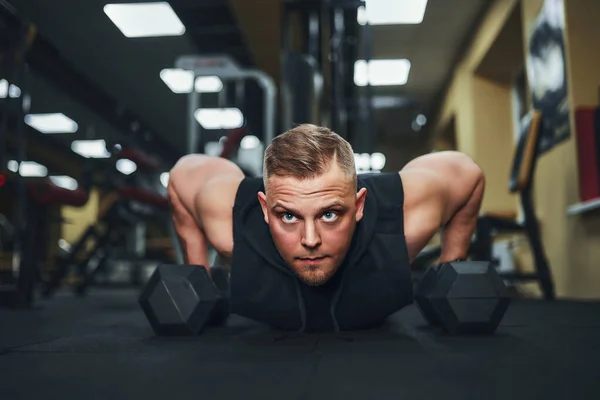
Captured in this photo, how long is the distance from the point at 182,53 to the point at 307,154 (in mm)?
4980

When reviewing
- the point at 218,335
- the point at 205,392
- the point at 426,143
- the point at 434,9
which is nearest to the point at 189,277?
the point at 218,335

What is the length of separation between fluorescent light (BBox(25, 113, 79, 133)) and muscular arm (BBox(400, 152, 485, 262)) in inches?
279

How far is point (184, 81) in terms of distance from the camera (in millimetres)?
6652

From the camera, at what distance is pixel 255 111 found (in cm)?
738

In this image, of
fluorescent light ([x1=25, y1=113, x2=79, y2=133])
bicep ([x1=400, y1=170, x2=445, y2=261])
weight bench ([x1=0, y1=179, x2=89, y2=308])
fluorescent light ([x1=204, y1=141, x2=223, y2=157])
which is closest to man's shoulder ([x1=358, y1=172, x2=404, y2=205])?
bicep ([x1=400, y1=170, x2=445, y2=261])

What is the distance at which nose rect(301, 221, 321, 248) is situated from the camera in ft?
4.00

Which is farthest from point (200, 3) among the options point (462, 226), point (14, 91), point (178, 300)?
point (178, 300)

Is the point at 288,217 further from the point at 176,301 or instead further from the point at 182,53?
the point at 182,53

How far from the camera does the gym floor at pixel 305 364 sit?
2.78 feet

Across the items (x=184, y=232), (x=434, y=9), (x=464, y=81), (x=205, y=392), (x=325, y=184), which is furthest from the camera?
(x=464, y=81)

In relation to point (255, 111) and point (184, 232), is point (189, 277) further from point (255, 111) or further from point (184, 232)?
point (255, 111)

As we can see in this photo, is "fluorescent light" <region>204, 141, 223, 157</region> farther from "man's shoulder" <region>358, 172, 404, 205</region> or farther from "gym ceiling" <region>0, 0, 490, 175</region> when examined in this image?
"man's shoulder" <region>358, 172, 404, 205</region>

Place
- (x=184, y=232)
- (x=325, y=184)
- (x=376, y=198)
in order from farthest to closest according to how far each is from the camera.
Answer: (x=184, y=232), (x=376, y=198), (x=325, y=184)

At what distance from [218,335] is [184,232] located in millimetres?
421
